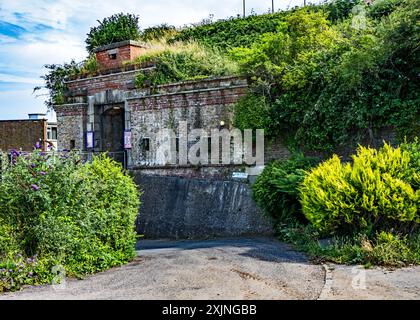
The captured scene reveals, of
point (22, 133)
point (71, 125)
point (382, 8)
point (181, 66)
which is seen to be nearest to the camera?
point (382, 8)

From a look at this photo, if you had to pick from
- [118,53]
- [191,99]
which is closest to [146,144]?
[191,99]

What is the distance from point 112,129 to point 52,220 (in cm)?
1144

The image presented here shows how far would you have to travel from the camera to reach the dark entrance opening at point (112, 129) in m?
19.6

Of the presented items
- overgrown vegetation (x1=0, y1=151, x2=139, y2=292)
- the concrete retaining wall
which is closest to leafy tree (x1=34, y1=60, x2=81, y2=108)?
the concrete retaining wall

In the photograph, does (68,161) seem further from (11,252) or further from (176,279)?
(176,279)

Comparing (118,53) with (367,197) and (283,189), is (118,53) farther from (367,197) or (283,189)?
(367,197)

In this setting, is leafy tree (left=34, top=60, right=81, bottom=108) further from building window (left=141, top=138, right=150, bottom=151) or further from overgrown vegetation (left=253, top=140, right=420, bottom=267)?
overgrown vegetation (left=253, top=140, right=420, bottom=267)

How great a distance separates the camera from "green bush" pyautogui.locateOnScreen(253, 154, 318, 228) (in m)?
11.7

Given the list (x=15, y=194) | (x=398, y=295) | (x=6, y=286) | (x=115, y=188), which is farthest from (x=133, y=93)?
(x=398, y=295)

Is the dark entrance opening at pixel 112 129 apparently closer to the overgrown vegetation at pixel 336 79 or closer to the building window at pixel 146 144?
the building window at pixel 146 144

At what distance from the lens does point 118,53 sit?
1997 cm

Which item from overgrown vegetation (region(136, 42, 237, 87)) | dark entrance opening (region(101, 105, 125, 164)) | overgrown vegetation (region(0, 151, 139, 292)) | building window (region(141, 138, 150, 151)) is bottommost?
overgrown vegetation (region(0, 151, 139, 292))

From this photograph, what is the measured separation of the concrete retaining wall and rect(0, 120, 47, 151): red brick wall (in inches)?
724

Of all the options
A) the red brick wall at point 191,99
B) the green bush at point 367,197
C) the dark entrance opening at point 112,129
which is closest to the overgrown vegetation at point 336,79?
the red brick wall at point 191,99
